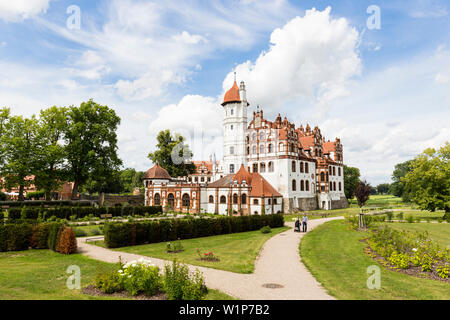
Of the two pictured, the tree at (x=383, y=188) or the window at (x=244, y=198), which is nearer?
the window at (x=244, y=198)

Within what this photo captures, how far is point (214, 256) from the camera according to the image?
16391mm

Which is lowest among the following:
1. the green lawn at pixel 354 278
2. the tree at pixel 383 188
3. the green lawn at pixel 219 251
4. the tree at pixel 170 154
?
the green lawn at pixel 219 251

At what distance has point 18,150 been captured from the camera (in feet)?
129

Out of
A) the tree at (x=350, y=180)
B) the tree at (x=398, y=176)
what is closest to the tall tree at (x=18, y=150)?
the tree at (x=350, y=180)

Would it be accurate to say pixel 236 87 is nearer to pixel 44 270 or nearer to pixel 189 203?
pixel 189 203

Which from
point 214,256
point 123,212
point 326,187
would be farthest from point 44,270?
point 326,187

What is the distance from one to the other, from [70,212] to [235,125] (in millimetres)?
30309

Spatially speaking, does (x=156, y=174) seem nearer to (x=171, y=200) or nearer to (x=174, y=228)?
(x=171, y=200)

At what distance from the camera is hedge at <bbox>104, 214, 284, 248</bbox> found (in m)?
20.1

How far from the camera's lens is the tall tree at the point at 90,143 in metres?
43.3

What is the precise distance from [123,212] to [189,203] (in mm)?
11812

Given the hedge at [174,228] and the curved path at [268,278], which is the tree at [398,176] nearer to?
the hedge at [174,228]

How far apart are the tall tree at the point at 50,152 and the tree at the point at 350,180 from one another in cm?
6418

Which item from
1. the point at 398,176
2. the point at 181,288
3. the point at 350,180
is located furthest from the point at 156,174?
the point at 398,176
